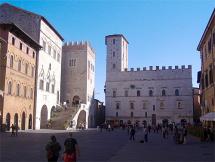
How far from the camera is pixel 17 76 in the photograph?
38250 mm

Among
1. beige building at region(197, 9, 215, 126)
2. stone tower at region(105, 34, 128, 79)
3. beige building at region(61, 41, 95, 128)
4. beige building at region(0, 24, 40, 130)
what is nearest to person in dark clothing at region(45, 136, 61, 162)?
beige building at region(197, 9, 215, 126)

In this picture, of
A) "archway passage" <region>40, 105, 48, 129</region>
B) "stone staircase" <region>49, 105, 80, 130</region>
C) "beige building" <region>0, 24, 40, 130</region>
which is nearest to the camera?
"beige building" <region>0, 24, 40, 130</region>

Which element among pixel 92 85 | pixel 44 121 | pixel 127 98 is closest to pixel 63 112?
pixel 44 121

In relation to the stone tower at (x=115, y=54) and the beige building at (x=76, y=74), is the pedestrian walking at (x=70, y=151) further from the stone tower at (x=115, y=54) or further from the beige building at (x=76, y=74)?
the stone tower at (x=115, y=54)

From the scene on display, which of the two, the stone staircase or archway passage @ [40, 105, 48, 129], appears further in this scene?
archway passage @ [40, 105, 48, 129]

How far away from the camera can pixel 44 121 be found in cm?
4900

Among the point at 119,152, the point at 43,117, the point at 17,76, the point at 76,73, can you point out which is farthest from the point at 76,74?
the point at 119,152

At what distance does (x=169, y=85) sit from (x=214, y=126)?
45833 millimetres

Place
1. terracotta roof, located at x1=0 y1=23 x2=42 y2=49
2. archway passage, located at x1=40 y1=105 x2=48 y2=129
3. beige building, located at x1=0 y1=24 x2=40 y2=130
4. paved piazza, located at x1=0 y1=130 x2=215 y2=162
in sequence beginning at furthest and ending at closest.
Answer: archway passage, located at x1=40 y1=105 x2=48 y2=129
terracotta roof, located at x1=0 y1=23 x2=42 y2=49
beige building, located at x1=0 y1=24 x2=40 y2=130
paved piazza, located at x1=0 y1=130 x2=215 y2=162

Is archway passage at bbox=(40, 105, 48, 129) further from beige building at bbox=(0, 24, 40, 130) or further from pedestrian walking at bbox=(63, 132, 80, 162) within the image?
pedestrian walking at bbox=(63, 132, 80, 162)

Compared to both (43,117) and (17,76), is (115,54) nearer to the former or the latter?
(43,117)

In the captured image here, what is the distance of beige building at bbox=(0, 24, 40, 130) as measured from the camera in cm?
3456

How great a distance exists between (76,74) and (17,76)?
83.7 feet

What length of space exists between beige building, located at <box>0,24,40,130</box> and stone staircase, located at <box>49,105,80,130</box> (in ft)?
15.9
